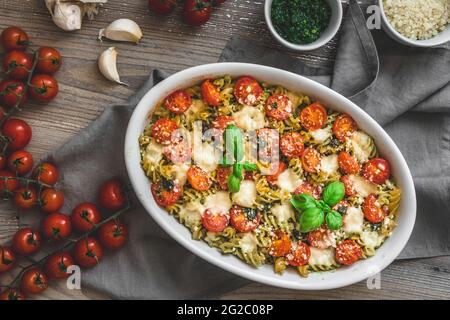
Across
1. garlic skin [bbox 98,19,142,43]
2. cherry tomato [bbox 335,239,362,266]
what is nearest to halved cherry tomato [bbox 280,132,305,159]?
cherry tomato [bbox 335,239,362,266]

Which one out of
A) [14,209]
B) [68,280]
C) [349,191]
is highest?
[349,191]

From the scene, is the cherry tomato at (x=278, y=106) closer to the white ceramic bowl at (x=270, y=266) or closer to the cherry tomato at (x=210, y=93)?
the white ceramic bowl at (x=270, y=266)

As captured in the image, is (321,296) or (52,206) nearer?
(52,206)

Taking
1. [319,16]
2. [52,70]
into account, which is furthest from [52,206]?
[319,16]

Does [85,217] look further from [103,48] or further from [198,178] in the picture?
[103,48]

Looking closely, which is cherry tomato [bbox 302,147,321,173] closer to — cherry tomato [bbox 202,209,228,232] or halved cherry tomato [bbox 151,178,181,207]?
cherry tomato [bbox 202,209,228,232]

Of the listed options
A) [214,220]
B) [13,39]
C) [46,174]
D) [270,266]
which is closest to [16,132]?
[46,174]

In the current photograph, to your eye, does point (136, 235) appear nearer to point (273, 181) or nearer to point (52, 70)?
point (273, 181)
